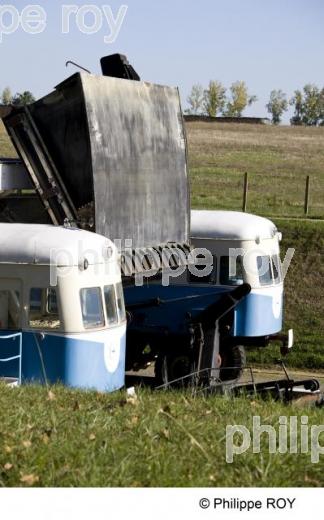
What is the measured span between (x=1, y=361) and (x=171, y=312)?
5642mm

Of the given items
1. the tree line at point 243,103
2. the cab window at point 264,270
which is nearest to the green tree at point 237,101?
the tree line at point 243,103

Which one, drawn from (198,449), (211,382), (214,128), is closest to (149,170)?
(211,382)

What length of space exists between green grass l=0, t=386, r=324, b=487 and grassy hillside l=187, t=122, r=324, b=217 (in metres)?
23.0

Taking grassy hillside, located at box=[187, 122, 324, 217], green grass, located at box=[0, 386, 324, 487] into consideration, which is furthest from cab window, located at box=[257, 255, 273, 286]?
grassy hillside, located at box=[187, 122, 324, 217]

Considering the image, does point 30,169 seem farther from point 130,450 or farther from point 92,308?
point 130,450

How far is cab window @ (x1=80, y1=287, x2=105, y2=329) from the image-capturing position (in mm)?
13953

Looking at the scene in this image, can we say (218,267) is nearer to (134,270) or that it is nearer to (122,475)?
(134,270)

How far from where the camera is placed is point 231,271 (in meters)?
19.1

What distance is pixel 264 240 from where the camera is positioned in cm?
1962

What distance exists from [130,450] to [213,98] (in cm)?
8448

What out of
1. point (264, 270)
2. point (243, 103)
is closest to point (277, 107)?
point (243, 103)

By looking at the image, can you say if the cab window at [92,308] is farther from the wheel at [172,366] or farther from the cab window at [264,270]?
the cab window at [264,270]

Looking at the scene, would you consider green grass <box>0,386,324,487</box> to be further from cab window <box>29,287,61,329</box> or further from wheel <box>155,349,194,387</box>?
wheel <box>155,349,194,387</box>

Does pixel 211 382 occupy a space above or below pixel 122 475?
below
